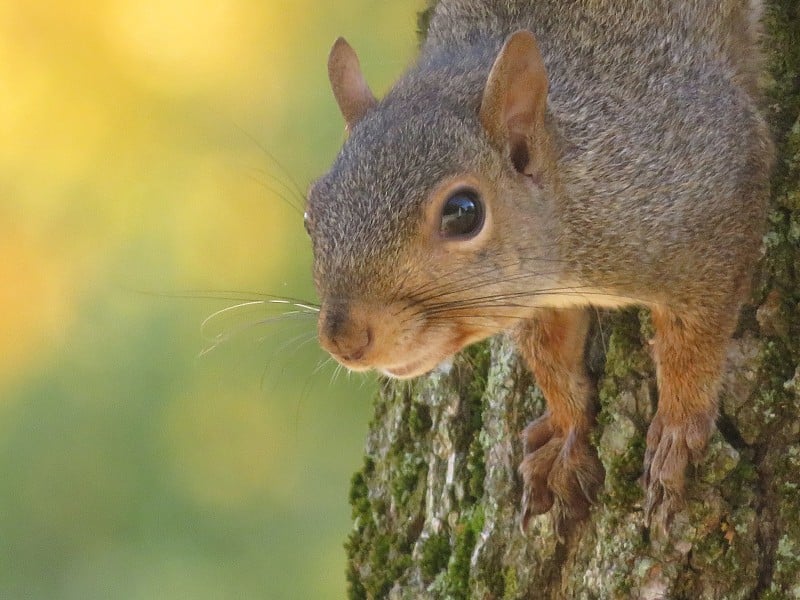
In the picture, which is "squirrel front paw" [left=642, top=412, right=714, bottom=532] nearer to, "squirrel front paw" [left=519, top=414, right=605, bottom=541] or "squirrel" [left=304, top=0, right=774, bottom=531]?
"squirrel" [left=304, top=0, right=774, bottom=531]

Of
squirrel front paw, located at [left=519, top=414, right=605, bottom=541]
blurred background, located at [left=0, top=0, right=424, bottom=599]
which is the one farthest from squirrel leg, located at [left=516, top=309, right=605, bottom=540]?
blurred background, located at [left=0, top=0, right=424, bottom=599]

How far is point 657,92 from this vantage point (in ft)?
7.12

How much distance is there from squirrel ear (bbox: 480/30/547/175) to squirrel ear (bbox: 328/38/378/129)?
340mm

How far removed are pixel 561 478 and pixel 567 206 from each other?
542mm

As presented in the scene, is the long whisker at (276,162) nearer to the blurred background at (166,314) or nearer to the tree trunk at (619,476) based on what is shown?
the blurred background at (166,314)

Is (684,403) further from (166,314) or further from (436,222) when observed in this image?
(166,314)

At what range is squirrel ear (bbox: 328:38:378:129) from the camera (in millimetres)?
2328

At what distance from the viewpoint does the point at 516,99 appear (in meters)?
2.06

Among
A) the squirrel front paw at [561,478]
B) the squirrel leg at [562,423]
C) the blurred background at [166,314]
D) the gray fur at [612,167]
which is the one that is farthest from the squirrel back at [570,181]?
the blurred background at [166,314]

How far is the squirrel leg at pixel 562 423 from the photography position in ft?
7.48

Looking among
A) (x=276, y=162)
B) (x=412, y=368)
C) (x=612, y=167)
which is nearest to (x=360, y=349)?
(x=412, y=368)

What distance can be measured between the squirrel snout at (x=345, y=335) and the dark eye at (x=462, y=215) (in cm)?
21

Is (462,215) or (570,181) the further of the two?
(570,181)

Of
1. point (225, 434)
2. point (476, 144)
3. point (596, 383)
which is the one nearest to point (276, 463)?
point (225, 434)
